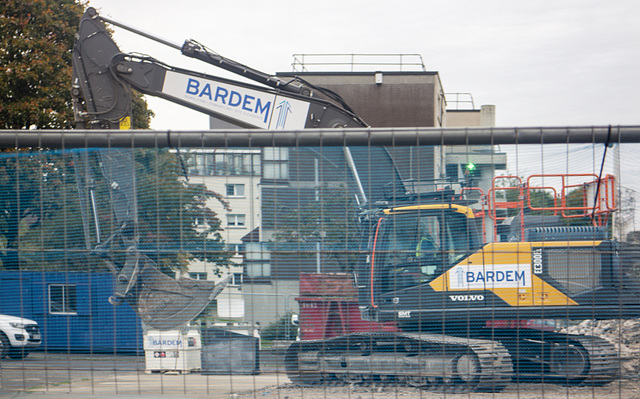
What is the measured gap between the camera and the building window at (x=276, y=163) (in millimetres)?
5605

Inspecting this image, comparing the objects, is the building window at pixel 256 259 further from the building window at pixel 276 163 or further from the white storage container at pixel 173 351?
the white storage container at pixel 173 351

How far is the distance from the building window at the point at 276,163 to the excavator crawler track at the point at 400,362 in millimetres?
1510

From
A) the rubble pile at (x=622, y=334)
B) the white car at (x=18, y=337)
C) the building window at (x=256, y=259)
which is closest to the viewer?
the rubble pile at (x=622, y=334)

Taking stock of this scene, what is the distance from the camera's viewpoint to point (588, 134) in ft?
18.2

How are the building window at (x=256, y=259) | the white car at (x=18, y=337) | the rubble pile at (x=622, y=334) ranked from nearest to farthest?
the rubble pile at (x=622, y=334), the building window at (x=256, y=259), the white car at (x=18, y=337)

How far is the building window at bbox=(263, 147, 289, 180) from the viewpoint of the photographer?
18.4 ft

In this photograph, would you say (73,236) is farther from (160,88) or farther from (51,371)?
(160,88)

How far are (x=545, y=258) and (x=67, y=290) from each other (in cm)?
441

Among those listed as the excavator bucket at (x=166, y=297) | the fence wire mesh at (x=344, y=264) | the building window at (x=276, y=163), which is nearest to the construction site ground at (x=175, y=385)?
the fence wire mesh at (x=344, y=264)

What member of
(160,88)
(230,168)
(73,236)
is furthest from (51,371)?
(160,88)

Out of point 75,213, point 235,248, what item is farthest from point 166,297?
point 75,213

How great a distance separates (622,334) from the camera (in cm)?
555

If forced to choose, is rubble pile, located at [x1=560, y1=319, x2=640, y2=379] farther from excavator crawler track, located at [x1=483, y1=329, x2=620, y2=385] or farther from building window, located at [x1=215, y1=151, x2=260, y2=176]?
building window, located at [x1=215, y1=151, x2=260, y2=176]

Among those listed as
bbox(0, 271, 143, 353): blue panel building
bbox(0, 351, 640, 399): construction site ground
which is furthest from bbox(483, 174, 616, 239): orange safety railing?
bbox(0, 271, 143, 353): blue panel building
